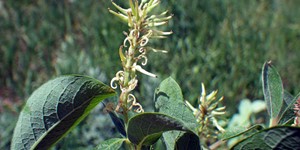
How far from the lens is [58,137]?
22.7 inches

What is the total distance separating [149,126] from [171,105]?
0.07m

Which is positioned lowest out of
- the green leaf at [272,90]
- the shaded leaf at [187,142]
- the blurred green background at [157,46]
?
the blurred green background at [157,46]

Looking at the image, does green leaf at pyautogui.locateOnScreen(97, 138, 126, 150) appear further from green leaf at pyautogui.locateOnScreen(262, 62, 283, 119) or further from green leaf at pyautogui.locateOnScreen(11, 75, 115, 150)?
green leaf at pyautogui.locateOnScreen(262, 62, 283, 119)

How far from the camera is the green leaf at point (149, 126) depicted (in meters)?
0.50

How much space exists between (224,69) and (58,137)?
2.23 meters

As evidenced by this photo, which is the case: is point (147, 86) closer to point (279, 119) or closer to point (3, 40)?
point (3, 40)

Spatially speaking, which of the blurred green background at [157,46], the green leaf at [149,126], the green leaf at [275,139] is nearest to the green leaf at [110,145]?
the green leaf at [149,126]

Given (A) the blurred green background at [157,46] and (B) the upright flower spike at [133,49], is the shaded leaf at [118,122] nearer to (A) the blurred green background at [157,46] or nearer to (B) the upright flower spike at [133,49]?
(B) the upright flower spike at [133,49]

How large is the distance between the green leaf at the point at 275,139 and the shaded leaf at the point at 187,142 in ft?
0.24

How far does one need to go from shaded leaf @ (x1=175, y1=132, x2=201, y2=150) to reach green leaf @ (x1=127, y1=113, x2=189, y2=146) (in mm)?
32

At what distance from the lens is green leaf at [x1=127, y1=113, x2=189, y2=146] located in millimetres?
498

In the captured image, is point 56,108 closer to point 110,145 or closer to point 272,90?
point 110,145

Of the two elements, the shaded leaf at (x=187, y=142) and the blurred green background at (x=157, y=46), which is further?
the blurred green background at (x=157, y=46)

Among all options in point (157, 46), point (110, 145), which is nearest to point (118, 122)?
point (110, 145)
